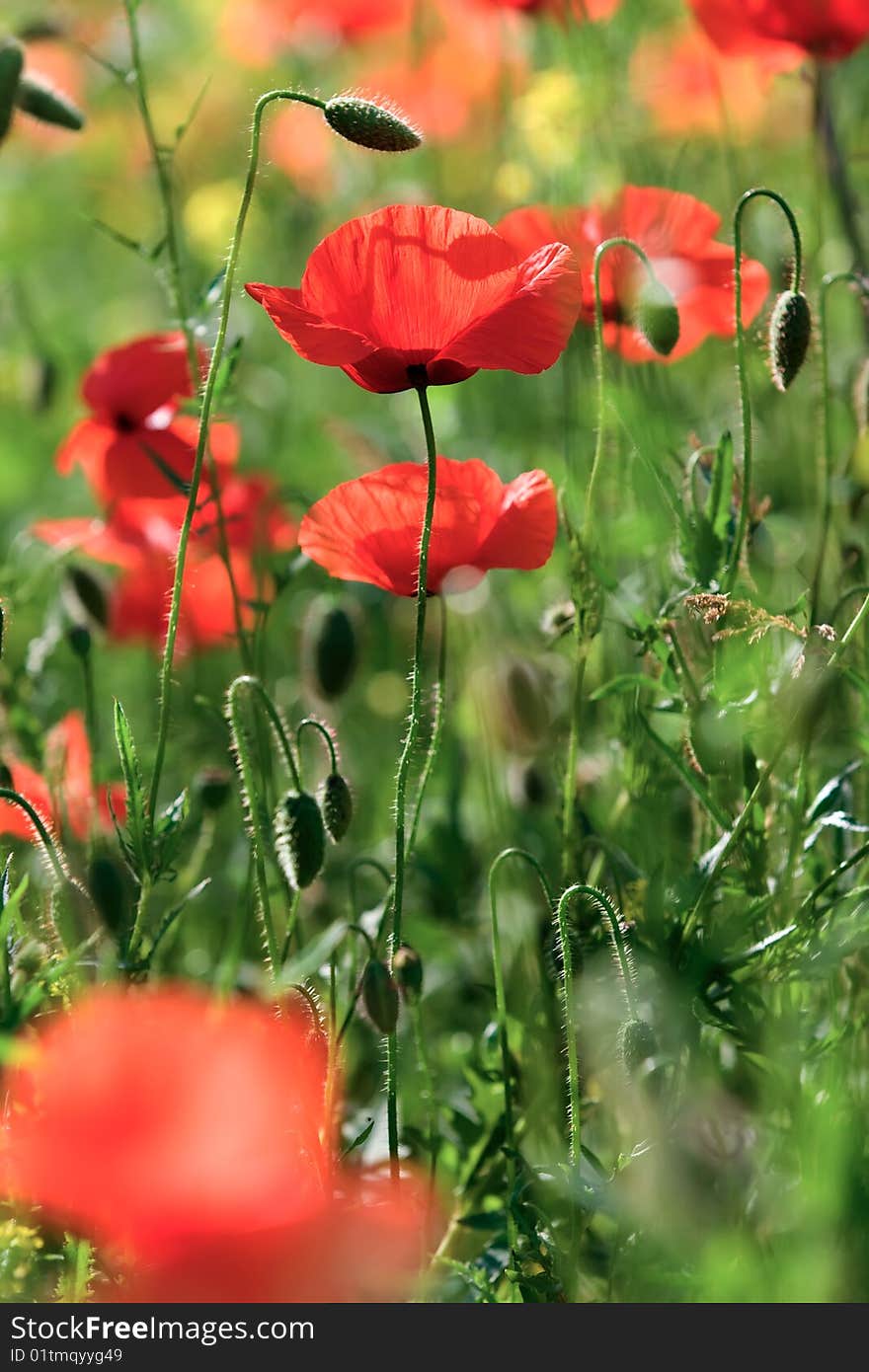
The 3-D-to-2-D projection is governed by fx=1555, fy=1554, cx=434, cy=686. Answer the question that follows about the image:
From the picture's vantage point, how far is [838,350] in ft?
8.88

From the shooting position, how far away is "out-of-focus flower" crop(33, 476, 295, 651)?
1.89m

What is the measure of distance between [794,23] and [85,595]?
3.44 feet

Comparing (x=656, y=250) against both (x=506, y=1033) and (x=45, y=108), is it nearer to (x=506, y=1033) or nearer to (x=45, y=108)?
(x=45, y=108)

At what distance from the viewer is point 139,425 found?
176cm

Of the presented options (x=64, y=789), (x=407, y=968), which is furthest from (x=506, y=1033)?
(x=64, y=789)

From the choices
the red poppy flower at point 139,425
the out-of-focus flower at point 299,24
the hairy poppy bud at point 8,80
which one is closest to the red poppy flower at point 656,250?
the red poppy flower at point 139,425

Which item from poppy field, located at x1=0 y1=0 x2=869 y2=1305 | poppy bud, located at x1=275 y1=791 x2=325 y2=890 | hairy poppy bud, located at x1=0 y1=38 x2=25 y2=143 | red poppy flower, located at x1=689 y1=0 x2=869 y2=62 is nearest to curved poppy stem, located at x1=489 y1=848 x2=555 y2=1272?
poppy field, located at x1=0 y1=0 x2=869 y2=1305

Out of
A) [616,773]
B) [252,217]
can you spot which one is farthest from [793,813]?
[252,217]

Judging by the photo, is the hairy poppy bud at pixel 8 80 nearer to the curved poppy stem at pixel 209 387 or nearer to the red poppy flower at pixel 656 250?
the curved poppy stem at pixel 209 387

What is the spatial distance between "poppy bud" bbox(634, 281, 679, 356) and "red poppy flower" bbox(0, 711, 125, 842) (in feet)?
2.11

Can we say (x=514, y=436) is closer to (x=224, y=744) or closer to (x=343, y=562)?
(x=224, y=744)

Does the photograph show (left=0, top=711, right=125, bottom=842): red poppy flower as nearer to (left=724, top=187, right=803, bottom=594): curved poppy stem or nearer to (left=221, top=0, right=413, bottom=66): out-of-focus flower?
(left=724, top=187, right=803, bottom=594): curved poppy stem

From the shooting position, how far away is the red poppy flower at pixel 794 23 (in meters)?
1.75

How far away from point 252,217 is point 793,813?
2544 mm
